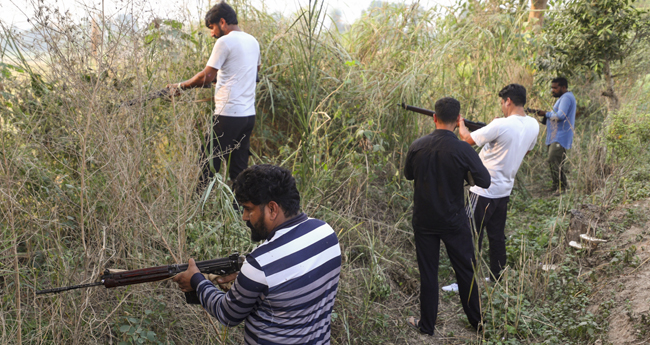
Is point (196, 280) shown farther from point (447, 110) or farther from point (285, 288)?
point (447, 110)

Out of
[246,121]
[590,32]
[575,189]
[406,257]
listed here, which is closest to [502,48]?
[590,32]

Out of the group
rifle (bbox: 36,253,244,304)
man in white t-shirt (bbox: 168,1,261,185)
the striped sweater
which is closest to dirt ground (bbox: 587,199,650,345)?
the striped sweater

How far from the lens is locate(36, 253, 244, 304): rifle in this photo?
6.23ft

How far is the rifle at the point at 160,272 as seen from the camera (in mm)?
1900

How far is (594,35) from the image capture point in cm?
611

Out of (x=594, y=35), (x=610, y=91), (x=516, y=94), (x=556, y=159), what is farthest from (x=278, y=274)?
(x=610, y=91)

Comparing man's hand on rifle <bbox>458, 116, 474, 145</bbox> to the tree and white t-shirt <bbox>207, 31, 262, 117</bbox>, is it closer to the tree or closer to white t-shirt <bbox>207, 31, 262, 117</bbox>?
white t-shirt <bbox>207, 31, 262, 117</bbox>

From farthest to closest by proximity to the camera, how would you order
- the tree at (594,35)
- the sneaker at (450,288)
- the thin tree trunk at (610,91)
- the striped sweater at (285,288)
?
the thin tree trunk at (610,91), the tree at (594,35), the sneaker at (450,288), the striped sweater at (285,288)

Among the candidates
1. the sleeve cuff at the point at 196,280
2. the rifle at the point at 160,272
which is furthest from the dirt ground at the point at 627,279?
the sleeve cuff at the point at 196,280

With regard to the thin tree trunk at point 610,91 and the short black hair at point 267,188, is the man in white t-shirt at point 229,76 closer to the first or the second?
the short black hair at point 267,188

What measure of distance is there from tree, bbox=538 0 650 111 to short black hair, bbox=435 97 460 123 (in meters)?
→ 3.81

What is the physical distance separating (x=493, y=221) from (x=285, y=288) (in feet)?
8.80

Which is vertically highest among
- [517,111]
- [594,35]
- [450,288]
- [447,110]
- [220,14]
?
[220,14]

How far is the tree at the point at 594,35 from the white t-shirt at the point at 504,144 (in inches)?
118
